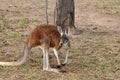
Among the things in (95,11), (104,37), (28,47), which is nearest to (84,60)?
(28,47)

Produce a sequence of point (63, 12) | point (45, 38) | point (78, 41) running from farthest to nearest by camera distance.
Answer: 1. point (63, 12)
2. point (78, 41)
3. point (45, 38)

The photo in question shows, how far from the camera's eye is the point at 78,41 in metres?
7.23

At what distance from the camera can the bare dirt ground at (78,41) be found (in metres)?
5.33

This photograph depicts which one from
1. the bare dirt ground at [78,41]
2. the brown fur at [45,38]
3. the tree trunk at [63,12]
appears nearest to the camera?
the brown fur at [45,38]

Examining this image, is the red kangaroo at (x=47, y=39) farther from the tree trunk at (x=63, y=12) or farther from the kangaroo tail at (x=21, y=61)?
the tree trunk at (x=63, y=12)

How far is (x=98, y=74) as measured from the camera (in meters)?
5.33

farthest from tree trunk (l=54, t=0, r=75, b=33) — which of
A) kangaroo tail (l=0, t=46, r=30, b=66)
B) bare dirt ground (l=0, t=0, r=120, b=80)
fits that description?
kangaroo tail (l=0, t=46, r=30, b=66)

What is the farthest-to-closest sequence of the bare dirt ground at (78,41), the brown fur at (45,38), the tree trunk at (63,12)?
the tree trunk at (63,12) < the bare dirt ground at (78,41) < the brown fur at (45,38)

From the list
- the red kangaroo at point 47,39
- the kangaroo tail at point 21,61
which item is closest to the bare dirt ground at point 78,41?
the kangaroo tail at point 21,61

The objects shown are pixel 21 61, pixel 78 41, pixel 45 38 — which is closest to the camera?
pixel 45 38

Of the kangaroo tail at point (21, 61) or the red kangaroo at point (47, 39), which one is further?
the kangaroo tail at point (21, 61)

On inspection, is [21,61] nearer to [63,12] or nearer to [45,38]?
[45,38]

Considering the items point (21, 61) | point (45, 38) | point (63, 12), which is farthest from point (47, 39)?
point (63, 12)

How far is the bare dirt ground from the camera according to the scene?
17.5ft
